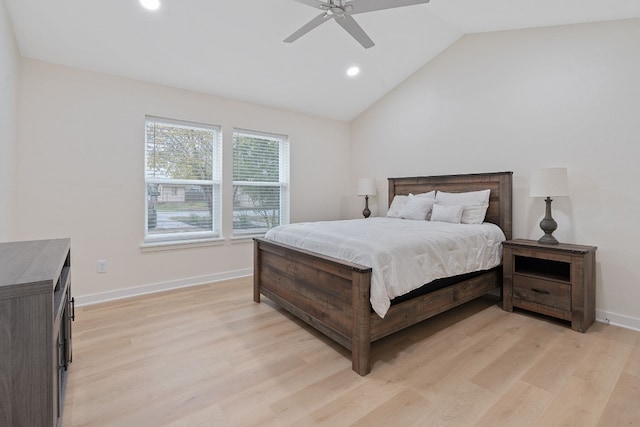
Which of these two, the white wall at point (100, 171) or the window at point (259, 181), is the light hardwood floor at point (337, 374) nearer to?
the white wall at point (100, 171)

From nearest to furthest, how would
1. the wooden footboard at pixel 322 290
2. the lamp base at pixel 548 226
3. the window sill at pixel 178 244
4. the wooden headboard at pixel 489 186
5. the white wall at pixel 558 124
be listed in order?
the wooden footboard at pixel 322 290
the white wall at pixel 558 124
the lamp base at pixel 548 226
the wooden headboard at pixel 489 186
the window sill at pixel 178 244

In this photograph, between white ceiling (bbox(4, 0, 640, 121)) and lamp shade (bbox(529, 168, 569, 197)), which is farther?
lamp shade (bbox(529, 168, 569, 197))

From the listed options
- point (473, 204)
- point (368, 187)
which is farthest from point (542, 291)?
point (368, 187)

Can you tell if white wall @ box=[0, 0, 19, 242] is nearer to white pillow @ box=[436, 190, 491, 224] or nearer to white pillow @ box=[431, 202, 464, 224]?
white pillow @ box=[431, 202, 464, 224]

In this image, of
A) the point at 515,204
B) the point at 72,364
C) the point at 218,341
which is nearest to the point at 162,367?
the point at 218,341

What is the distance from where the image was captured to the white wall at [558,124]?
266cm

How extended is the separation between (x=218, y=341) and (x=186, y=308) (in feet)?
2.80

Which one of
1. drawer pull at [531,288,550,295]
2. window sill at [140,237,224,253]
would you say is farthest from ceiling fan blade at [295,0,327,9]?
drawer pull at [531,288,550,295]

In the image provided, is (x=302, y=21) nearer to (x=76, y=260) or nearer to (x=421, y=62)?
(x=421, y=62)

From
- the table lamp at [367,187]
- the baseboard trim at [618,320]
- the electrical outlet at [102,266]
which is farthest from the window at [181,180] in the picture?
the baseboard trim at [618,320]

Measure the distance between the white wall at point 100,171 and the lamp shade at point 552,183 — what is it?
11.2ft

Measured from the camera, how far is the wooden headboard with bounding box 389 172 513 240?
3344 mm

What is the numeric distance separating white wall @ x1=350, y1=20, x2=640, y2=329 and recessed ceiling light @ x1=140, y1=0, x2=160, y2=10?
3.21m

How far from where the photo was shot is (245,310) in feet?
9.67
